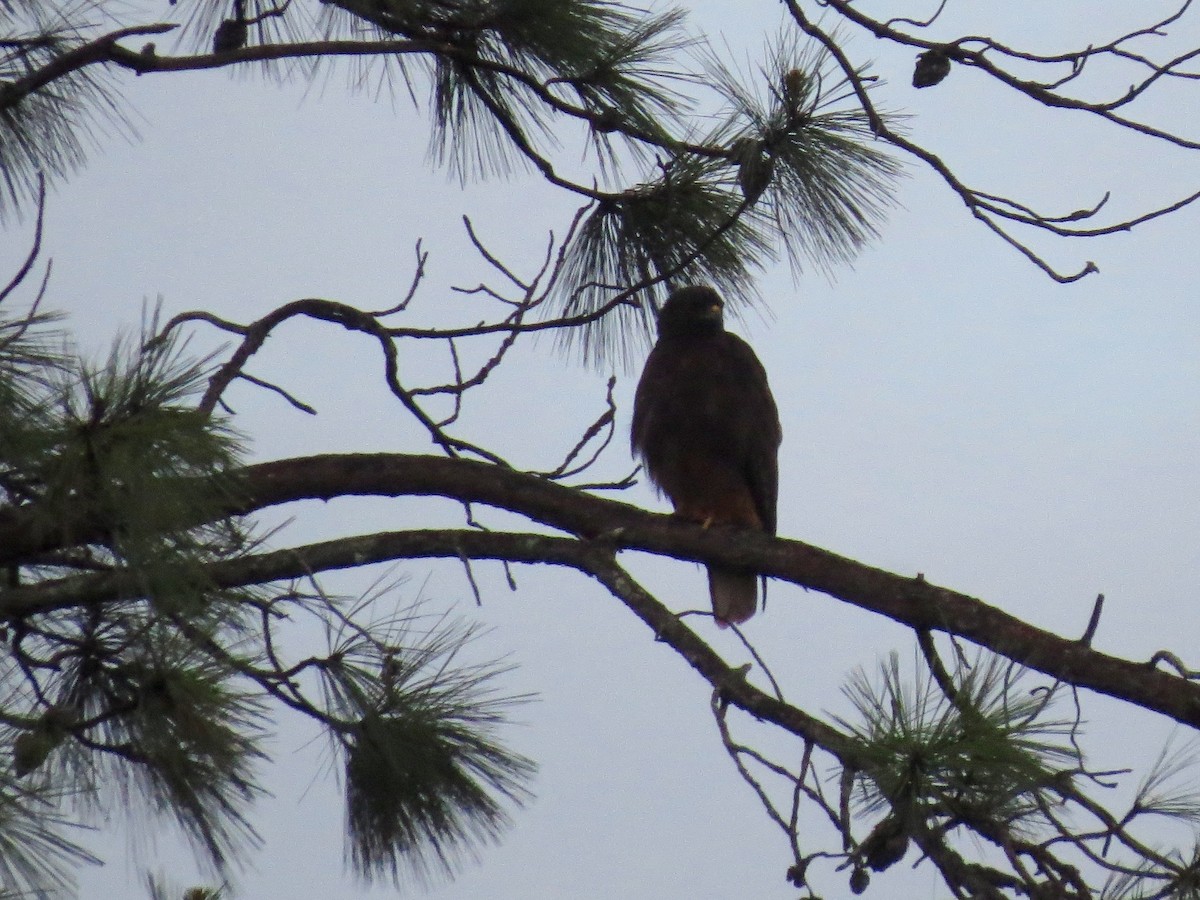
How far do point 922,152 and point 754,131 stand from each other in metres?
0.38

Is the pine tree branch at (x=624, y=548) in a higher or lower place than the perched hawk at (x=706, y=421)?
lower

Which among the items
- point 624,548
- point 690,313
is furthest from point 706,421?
point 624,548

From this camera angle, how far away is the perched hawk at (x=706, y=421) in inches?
157

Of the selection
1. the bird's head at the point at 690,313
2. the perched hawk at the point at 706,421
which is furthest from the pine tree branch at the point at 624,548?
the perched hawk at the point at 706,421

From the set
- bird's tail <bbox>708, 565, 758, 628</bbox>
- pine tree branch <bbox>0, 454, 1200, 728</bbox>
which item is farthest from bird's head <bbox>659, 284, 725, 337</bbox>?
pine tree branch <bbox>0, 454, 1200, 728</bbox>

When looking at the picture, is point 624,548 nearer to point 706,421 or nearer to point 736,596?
point 706,421

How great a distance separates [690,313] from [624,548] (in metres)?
1.36

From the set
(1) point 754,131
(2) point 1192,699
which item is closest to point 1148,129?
(1) point 754,131

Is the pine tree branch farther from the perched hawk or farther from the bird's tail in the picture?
the bird's tail

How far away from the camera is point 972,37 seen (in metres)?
2.67

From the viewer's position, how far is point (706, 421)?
13.1 feet

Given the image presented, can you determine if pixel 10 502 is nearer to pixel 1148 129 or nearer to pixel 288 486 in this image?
pixel 288 486

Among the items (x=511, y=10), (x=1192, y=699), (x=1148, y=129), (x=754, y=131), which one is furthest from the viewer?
(x=511, y=10)

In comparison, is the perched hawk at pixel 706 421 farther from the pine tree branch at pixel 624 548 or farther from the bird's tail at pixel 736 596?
the pine tree branch at pixel 624 548
